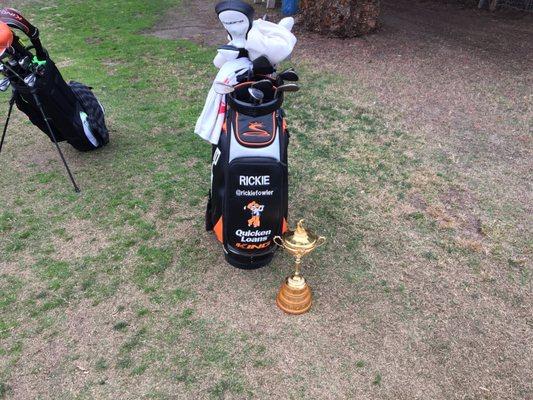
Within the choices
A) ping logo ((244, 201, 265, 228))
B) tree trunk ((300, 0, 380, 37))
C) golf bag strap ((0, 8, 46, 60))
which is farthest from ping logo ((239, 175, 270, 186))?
tree trunk ((300, 0, 380, 37))

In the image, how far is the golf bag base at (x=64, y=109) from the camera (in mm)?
4039

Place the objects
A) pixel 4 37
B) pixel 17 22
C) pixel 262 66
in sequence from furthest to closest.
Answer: pixel 17 22, pixel 4 37, pixel 262 66

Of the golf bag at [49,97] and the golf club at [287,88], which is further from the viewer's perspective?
the golf bag at [49,97]

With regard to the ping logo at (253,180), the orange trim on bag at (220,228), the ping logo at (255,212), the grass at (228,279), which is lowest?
the grass at (228,279)

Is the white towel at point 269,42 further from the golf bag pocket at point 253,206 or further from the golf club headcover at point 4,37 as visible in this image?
the golf club headcover at point 4,37

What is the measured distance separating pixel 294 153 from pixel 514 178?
7.01 feet

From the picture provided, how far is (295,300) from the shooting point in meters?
3.04

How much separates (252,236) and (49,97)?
7.88ft

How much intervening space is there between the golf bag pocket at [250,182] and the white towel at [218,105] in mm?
169

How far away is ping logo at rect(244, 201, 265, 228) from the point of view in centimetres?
294

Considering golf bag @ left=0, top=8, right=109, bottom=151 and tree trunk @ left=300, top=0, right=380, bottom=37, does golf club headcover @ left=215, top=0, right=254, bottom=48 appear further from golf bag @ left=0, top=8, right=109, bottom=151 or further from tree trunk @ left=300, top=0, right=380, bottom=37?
tree trunk @ left=300, top=0, right=380, bottom=37

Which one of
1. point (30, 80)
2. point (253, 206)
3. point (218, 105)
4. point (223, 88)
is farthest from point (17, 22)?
point (253, 206)

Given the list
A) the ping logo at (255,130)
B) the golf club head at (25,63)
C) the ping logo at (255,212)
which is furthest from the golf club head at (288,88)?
the golf club head at (25,63)

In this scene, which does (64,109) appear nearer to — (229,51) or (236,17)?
(229,51)
